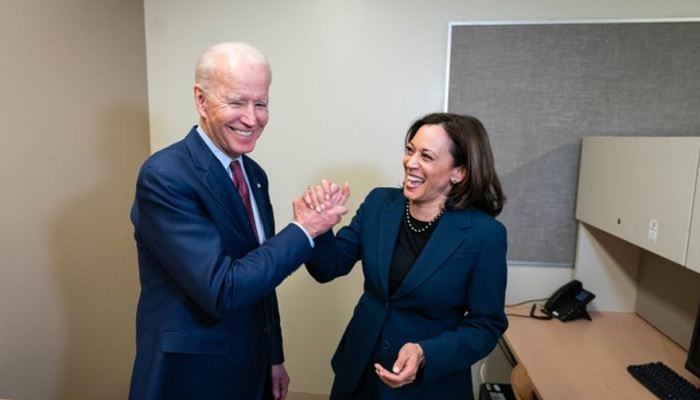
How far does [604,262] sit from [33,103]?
2859 millimetres

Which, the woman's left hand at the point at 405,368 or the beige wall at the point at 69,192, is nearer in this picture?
the woman's left hand at the point at 405,368

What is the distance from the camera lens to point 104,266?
2041 millimetres

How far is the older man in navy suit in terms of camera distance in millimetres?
975

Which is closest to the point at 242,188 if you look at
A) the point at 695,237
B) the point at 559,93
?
the point at 695,237

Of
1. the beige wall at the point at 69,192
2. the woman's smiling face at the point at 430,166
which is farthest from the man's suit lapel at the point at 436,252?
the beige wall at the point at 69,192

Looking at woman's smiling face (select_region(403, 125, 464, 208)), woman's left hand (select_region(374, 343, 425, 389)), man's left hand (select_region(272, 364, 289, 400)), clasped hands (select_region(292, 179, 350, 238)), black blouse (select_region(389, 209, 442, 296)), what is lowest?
man's left hand (select_region(272, 364, 289, 400))

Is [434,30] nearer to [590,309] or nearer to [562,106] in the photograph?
→ [562,106]

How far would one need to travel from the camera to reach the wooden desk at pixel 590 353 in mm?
1515

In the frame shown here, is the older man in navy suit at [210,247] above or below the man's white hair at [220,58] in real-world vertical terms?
below

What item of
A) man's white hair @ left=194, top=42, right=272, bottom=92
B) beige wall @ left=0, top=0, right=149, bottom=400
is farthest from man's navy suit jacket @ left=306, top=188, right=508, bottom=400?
beige wall @ left=0, top=0, right=149, bottom=400

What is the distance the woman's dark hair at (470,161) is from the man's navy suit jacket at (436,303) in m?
0.05

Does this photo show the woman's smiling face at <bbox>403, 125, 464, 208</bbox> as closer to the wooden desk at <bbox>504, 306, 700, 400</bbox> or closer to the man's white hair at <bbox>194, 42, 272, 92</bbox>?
the man's white hair at <bbox>194, 42, 272, 92</bbox>

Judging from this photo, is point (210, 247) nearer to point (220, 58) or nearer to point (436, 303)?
point (220, 58)

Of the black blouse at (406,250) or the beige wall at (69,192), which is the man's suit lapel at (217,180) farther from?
the beige wall at (69,192)
